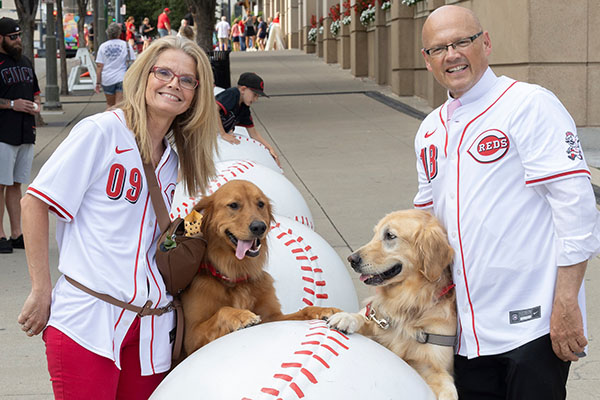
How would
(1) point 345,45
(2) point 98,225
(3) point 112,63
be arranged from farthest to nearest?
(1) point 345,45, (3) point 112,63, (2) point 98,225

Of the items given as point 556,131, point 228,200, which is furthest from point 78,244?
point 556,131

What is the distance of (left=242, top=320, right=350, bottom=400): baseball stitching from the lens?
9.25 feet

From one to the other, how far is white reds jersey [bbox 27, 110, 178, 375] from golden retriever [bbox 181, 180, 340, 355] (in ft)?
1.43

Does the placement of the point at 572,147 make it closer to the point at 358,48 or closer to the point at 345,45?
the point at 358,48

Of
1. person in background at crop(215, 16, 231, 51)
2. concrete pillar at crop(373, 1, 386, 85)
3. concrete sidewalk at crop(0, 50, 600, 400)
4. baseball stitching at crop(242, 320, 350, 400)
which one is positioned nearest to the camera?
baseball stitching at crop(242, 320, 350, 400)

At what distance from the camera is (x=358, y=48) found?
29.0 metres

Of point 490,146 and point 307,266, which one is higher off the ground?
point 490,146

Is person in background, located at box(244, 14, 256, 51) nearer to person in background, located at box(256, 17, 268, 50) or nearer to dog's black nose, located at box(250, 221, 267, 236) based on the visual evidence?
person in background, located at box(256, 17, 268, 50)

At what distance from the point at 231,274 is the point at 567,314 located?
60.3 inches

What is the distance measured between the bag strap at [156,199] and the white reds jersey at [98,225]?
→ 4 centimetres

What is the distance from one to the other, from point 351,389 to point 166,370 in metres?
0.98

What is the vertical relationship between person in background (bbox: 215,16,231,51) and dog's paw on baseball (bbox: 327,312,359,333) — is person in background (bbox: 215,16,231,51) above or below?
above

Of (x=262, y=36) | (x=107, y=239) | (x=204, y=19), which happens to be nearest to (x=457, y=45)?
(x=107, y=239)

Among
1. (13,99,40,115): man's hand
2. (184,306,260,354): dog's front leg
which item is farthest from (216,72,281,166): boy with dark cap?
(184,306,260,354): dog's front leg
